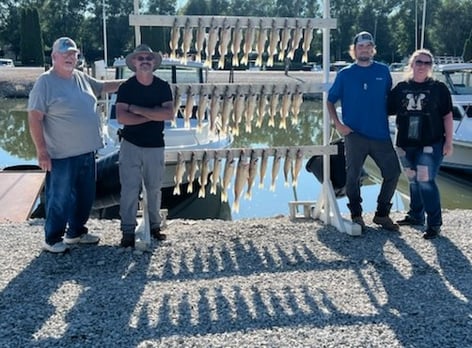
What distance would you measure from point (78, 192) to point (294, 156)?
2.25 m

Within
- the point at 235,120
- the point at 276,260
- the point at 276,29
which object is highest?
the point at 276,29

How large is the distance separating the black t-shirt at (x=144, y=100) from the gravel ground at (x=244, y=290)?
108 centimetres

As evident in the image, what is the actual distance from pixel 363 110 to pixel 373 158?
0.53m

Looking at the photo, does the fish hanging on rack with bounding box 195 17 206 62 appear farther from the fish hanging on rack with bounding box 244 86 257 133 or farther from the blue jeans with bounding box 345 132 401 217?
the blue jeans with bounding box 345 132 401 217

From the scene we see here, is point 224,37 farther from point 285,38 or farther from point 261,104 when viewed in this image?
point 261,104

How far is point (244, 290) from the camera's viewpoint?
4.86 meters

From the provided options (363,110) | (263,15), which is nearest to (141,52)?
(363,110)

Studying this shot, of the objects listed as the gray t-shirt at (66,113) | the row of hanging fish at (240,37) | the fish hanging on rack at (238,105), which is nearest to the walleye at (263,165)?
the fish hanging on rack at (238,105)

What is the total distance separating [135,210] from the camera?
5953 millimetres

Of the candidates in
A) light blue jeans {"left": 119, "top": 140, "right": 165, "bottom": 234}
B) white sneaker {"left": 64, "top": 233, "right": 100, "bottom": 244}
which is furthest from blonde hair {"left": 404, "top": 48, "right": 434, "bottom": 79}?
white sneaker {"left": 64, "top": 233, "right": 100, "bottom": 244}

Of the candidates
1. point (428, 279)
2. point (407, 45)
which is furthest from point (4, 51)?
point (428, 279)

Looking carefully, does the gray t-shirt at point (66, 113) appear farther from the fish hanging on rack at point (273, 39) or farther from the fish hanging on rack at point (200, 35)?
the fish hanging on rack at point (273, 39)

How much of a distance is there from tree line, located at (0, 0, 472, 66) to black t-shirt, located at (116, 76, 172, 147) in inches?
2031

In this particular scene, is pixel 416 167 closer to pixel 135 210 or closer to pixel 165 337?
pixel 135 210
